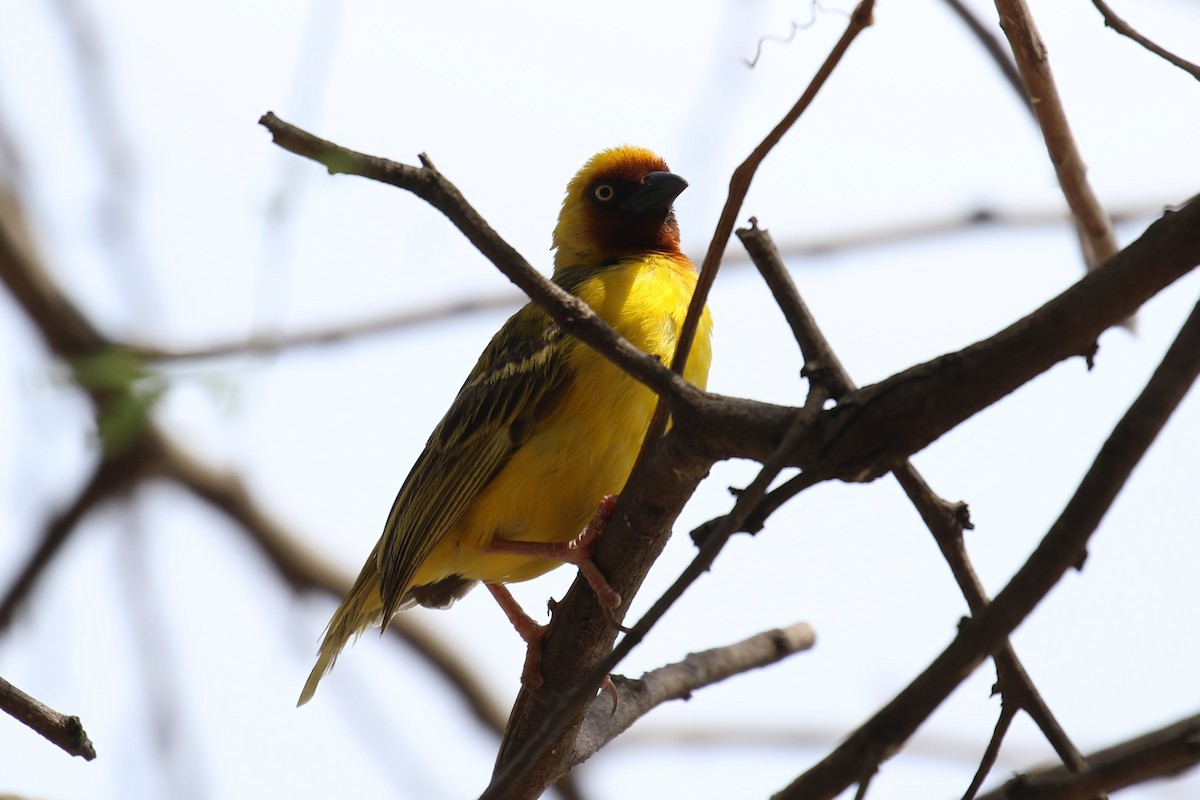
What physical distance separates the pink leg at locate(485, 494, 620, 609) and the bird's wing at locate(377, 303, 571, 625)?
220 mm

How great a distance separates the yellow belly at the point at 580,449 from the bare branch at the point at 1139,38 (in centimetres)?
179

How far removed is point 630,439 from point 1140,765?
235cm

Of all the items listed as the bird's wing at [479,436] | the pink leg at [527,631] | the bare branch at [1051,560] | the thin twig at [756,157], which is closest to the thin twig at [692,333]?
the thin twig at [756,157]

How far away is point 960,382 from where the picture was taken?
2.06m

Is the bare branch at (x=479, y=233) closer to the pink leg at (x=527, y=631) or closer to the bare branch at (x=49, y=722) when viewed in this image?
the bare branch at (x=49, y=722)

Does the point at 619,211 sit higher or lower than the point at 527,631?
higher

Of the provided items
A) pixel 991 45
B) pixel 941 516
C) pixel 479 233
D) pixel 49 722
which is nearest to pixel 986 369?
pixel 941 516

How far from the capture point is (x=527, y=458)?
4.11m

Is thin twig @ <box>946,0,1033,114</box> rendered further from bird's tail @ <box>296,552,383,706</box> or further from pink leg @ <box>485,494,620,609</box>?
bird's tail @ <box>296,552,383,706</box>

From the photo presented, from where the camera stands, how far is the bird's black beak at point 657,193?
5.20m

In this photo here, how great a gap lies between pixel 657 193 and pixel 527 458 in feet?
5.22

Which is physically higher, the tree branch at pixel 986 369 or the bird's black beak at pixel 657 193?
the bird's black beak at pixel 657 193

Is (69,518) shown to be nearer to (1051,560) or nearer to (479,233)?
(479,233)

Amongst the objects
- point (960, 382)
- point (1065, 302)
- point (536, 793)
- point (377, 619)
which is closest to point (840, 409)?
point (960, 382)
